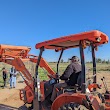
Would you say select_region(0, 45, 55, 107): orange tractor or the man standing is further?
select_region(0, 45, 55, 107): orange tractor

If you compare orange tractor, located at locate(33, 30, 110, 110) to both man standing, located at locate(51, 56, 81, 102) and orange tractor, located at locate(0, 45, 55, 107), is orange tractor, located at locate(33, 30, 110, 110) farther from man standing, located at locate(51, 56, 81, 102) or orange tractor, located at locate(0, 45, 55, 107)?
orange tractor, located at locate(0, 45, 55, 107)

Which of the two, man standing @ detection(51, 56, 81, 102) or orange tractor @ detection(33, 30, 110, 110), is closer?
orange tractor @ detection(33, 30, 110, 110)

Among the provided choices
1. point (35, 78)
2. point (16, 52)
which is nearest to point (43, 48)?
point (35, 78)

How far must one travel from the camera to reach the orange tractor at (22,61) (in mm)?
7554

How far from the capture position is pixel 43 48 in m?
6.61

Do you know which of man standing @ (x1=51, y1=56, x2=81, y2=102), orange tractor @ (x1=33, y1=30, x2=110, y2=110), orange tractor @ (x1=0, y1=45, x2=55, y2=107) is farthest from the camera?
orange tractor @ (x1=0, y1=45, x2=55, y2=107)

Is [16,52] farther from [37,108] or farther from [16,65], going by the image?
[37,108]

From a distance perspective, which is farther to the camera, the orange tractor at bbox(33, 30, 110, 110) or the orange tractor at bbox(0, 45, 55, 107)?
the orange tractor at bbox(0, 45, 55, 107)

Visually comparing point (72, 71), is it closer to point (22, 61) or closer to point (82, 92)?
point (82, 92)

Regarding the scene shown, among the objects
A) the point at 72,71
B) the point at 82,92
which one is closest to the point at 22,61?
the point at 72,71

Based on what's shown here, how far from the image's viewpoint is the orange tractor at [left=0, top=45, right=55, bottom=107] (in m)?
7.55

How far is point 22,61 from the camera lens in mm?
7871

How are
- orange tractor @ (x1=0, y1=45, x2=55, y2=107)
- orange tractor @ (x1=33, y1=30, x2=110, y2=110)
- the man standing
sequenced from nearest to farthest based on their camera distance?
1. orange tractor @ (x1=33, y1=30, x2=110, y2=110)
2. the man standing
3. orange tractor @ (x1=0, y1=45, x2=55, y2=107)

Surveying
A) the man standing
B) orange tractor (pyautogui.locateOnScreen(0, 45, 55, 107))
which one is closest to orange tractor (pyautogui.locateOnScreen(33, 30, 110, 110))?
the man standing
